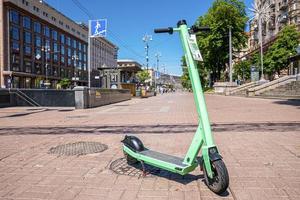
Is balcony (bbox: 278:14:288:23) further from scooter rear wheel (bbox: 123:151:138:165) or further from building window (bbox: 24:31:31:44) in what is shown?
scooter rear wheel (bbox: 123:151:138:165)

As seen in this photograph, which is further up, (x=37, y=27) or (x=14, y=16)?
(x=14, y=16)

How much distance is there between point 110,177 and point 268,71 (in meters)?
58.5

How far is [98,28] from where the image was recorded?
20812 mm

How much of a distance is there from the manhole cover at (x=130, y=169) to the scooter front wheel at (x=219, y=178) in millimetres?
1075

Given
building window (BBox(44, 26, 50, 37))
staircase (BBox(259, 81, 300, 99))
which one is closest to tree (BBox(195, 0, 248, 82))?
staircase (BBox(259, 81, 300, 99))

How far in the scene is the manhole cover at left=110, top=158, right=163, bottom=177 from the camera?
4645 millimetres

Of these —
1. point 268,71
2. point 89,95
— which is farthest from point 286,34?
point 89,95

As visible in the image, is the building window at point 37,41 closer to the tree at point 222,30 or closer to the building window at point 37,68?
the building window at point 37,68

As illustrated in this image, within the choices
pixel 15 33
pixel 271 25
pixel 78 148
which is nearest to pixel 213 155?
pixel 78 148

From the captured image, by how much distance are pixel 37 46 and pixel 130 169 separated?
7837 centimetres

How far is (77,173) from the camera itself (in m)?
4.68

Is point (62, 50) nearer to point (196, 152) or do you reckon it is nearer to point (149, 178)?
point (149, 178)

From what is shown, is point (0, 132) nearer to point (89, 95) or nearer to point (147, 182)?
point (147, 182)

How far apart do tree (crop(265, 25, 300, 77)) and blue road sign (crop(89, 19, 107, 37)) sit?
42809 mm
